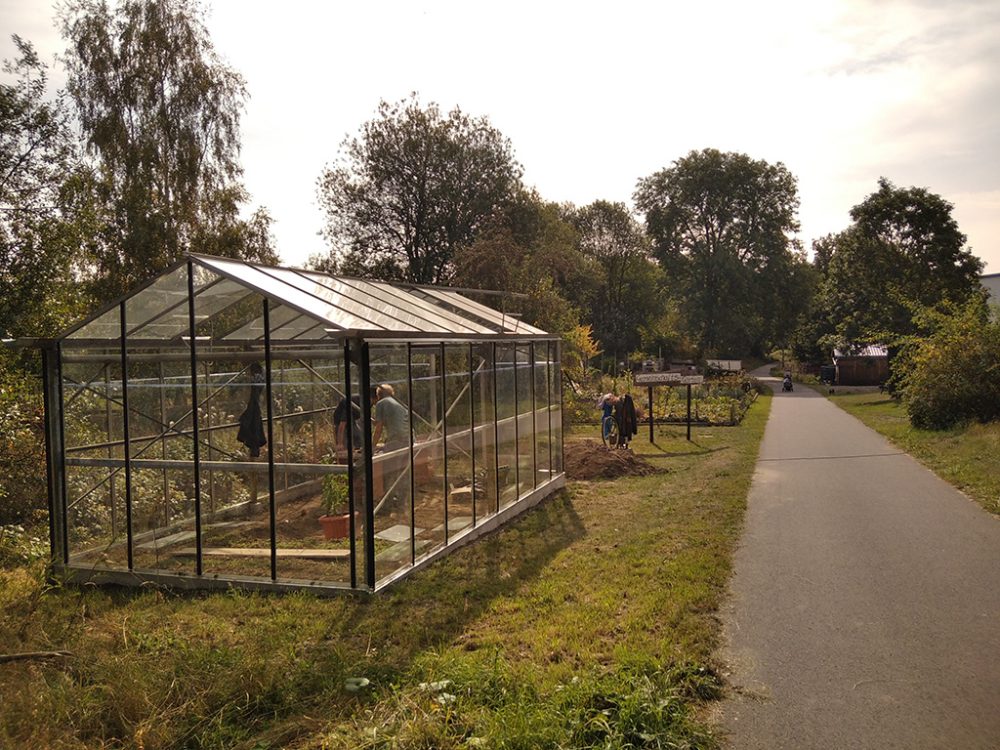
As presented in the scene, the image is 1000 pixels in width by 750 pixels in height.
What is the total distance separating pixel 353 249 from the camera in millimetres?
32969

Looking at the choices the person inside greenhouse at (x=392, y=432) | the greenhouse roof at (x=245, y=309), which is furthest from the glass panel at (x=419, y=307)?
the person inside greenhouse at (x=392, y=432)

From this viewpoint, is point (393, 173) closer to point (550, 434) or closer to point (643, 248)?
point (550, 434)

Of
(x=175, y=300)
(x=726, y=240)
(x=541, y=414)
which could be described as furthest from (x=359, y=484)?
(x=726, y=240)

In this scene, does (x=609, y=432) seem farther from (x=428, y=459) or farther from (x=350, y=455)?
(x=350, y=455)

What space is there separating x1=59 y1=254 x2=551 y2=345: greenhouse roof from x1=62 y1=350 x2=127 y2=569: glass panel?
46cm

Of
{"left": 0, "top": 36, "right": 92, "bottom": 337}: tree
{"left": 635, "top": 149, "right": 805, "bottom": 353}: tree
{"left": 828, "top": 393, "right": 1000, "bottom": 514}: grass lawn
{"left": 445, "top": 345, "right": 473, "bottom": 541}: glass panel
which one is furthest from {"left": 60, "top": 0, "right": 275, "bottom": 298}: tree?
{"left": 635, "top": 149, "right": 805, "bottom": 353}: tree

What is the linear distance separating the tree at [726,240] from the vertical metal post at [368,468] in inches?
1811

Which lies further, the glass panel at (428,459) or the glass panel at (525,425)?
the glass panel at (525,425)

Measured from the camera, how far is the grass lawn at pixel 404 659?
4371 mm

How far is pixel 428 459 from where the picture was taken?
815 centimetres

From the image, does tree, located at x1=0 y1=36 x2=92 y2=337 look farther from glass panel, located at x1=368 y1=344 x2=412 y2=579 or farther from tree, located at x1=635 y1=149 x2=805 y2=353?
tree, located at x1=635 y1=149 x2=805 y2=353

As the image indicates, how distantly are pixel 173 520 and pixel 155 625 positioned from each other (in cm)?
321

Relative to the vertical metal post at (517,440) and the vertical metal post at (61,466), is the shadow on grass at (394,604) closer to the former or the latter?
the vertical metal post at (61,466)

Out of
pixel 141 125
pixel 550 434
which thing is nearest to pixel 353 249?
pixel 141 125
